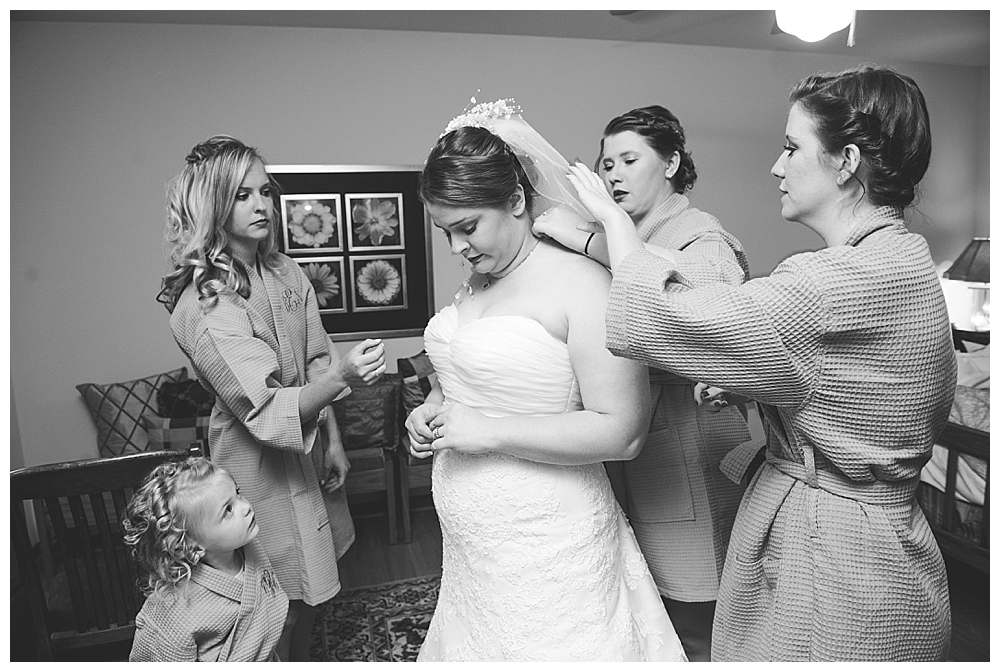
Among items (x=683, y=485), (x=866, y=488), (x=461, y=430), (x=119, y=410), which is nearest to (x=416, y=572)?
(x=119, y=410)

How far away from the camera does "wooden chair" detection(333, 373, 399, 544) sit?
12.5 feet

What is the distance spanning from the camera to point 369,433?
12.7 feet

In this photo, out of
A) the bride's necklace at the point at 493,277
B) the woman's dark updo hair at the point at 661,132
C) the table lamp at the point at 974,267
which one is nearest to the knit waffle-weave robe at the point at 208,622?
the bride's necklace at the point at 493,277

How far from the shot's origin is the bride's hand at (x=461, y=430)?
148 centimetres

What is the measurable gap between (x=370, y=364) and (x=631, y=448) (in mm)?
641

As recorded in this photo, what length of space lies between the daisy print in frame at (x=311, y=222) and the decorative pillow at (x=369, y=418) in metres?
0.96

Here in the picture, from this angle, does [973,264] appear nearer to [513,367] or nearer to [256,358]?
[513,367]

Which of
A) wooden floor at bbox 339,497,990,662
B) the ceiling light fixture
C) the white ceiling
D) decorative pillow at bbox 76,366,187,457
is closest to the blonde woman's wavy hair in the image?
the ceiling light fixture

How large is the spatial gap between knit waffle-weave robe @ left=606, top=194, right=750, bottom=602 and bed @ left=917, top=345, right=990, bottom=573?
1331 millimetres

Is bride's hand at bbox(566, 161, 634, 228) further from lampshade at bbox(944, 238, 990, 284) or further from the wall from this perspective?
lampshade at bbox(944, 238, 990, 284)

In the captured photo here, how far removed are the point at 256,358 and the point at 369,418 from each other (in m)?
2.02

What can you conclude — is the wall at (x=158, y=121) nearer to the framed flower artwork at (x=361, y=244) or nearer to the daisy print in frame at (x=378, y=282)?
the framed flower artwork at (x=361, y=244)

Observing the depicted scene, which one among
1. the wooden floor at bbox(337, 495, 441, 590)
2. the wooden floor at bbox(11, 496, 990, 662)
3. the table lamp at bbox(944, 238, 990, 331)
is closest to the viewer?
the wooden floor at bbox(11, 496, 990, 662)
